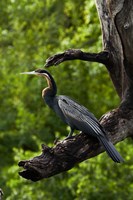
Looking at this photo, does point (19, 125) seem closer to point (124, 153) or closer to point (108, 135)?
point (124, 153)

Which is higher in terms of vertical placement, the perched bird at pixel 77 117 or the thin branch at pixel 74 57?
the thin branch at pixel 74 57

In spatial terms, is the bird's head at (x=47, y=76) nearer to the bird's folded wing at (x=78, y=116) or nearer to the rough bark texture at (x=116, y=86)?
the bird's folded wing at (x=78, y=116)

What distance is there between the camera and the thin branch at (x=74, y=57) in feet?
27.1

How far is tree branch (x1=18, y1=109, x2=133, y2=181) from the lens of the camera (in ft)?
24.5

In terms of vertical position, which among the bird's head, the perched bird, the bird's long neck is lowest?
the perched bird

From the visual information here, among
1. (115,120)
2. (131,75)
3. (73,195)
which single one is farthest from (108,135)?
(73,195)

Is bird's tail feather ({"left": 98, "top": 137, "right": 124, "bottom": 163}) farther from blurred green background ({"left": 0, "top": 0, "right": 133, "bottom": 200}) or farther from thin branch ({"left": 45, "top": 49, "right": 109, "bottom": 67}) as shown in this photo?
blurred green background ({"left": 0, "top": 0, "right": 133, "bottom": 200})

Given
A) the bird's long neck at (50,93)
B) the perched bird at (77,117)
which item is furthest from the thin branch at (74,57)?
the bird's long neck at (50,93)

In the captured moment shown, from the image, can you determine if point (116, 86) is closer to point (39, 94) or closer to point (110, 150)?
point (110, 150)

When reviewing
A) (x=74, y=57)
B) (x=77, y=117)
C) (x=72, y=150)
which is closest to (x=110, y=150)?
(x=72, y=150)

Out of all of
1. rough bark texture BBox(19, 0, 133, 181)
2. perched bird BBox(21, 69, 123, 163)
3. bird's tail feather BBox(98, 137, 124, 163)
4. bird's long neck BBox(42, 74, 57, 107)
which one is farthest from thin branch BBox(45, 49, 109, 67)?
Answer: bird's tail feather BBox(98, 137, 124, 163)

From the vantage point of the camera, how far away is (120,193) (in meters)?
14.4

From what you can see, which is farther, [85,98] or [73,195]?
[85,98]

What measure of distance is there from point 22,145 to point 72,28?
2960mm
